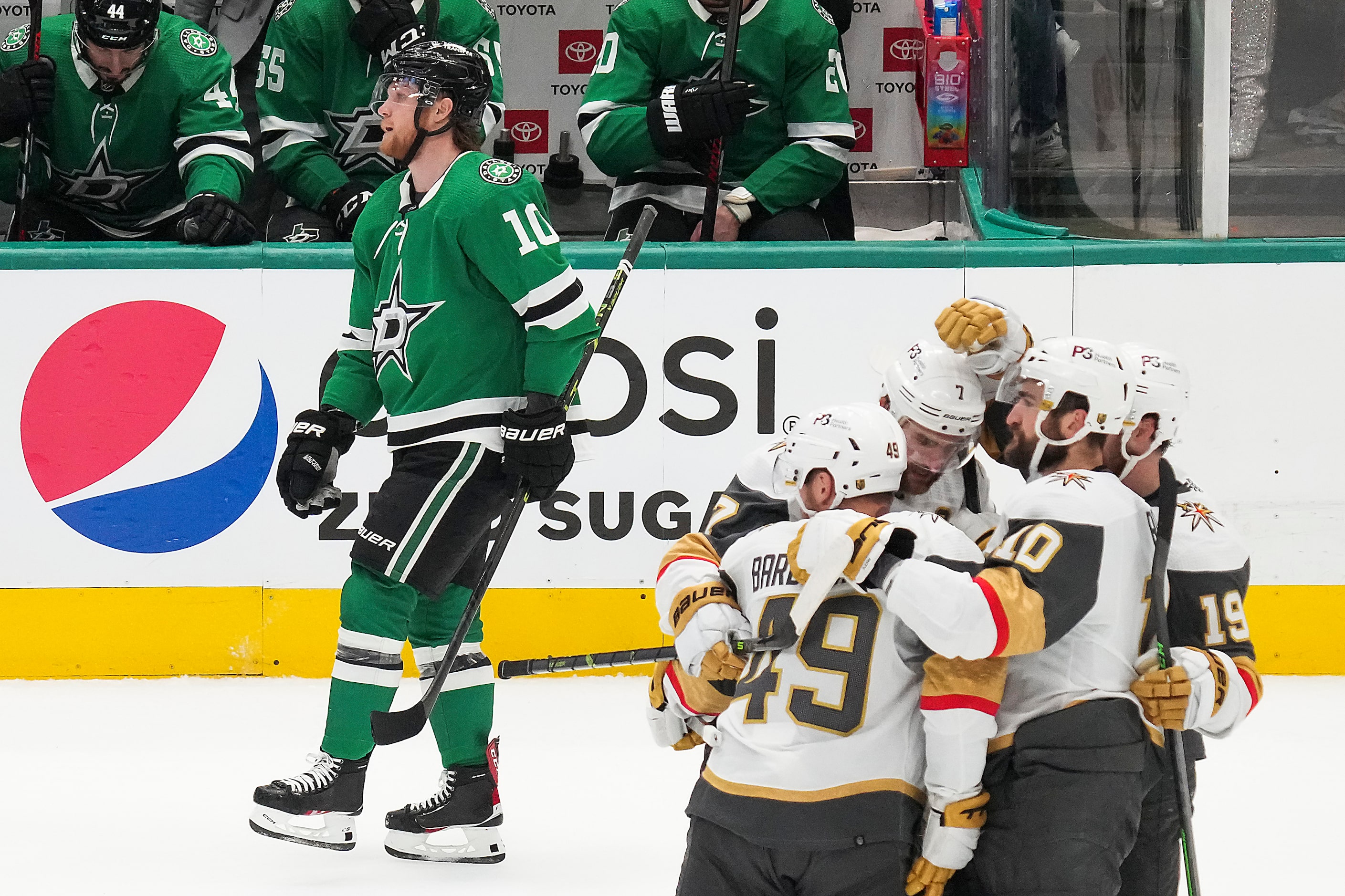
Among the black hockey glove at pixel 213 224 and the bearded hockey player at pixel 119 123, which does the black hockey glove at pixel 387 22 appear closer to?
the bearded hockey player at pixel 119 123

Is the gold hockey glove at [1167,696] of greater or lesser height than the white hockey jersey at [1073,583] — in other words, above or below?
below

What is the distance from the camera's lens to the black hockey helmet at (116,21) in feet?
16.2

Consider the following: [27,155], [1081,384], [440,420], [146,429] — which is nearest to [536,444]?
[440,420]

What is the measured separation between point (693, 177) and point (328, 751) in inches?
103

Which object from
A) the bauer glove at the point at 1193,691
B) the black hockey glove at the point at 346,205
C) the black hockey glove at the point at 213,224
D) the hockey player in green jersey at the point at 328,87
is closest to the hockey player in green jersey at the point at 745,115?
the hockey player in green jersey at the point at 328,87

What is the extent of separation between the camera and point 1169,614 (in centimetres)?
242

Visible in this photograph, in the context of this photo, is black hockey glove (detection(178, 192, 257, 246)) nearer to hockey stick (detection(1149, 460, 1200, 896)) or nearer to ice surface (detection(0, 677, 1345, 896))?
ice surface (detection(0, 677, 1345, 896))

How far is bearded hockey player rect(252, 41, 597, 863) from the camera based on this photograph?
131 inches

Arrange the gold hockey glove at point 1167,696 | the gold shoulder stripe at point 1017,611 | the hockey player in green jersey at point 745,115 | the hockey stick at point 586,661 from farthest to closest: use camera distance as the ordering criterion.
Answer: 1. the hockey player in green jersey at point 745,115
2. the hockey stick at point 586,661
3. the gold hockey glove at point 1167,696
4. the gold shoulder stripe at point 1017,611

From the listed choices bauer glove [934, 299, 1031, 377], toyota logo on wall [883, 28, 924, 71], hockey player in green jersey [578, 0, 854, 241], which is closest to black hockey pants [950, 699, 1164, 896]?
bauer glove [934, 299, 1031, 377]

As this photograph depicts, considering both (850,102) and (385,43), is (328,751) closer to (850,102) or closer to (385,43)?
(385,43)

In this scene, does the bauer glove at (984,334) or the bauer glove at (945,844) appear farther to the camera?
the bauer glove at (984,334)

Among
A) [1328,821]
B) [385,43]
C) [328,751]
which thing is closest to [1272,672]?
[1328,821]

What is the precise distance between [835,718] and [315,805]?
59.6 inches
